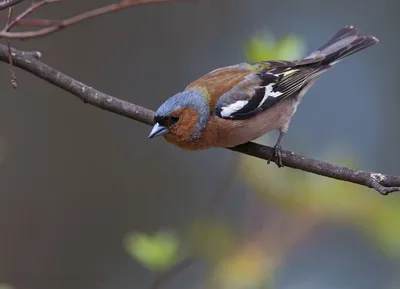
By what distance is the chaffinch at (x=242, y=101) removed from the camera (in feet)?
10.3

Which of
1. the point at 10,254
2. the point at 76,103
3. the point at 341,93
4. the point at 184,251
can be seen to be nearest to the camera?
the point at 184,251

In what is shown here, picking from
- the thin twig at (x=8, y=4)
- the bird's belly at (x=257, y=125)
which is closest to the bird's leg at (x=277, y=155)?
the bird's belly at (x=257, y=125)

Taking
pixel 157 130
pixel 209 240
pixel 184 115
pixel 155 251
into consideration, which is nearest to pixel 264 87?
pixel 184 115

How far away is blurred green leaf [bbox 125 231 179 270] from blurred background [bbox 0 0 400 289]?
1173 mm

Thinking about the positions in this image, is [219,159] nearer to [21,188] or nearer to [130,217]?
[130,217]

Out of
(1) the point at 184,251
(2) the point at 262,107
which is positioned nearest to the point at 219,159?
(2) the point at 262,107

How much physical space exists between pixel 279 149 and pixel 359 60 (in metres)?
Answer: 5.91

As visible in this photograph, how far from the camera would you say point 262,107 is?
3414mm

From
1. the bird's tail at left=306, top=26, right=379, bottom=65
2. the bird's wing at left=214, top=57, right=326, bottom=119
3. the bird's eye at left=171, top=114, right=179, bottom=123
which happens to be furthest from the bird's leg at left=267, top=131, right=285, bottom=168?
the bird's tail at left=306, top=26, right=379, bottom=65

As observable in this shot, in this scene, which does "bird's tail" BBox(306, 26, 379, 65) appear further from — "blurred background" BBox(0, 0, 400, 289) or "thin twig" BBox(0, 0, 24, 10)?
"thin twig" BBox(0, 0, 24, 10)

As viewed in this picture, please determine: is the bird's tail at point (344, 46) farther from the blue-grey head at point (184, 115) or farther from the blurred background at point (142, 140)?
the blue-grey head at point (184, 115)

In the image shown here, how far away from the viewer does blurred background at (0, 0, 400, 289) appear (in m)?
6.28

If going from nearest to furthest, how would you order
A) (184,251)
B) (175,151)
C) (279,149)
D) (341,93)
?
(184,251), (279,149), (175,151), (341,93)

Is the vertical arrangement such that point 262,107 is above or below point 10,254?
above
